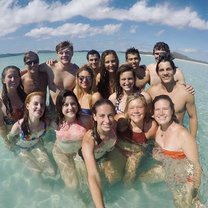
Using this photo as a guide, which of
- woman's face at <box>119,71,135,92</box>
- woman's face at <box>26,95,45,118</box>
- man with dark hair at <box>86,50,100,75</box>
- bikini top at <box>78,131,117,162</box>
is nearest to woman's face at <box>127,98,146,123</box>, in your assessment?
bikini top at <box>78,131,117,162</box>

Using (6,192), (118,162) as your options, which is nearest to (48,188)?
(6,192)

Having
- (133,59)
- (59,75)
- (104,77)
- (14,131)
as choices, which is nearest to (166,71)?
(133,59)

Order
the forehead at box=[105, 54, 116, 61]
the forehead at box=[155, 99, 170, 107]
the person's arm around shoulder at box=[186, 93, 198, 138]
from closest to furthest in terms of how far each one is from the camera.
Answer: the forehead at box=[155, 99, 170, 107] → the person's arm around shoulder at box=[186, 93, 198, 138] → the forehead at box=[105, 54, 116, 61]

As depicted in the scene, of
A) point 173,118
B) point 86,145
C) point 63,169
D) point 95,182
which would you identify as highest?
point 173,118

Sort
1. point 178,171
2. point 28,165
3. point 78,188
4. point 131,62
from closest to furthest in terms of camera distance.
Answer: point 178,171 → point 78,188 → point 28,165 → point 131,62

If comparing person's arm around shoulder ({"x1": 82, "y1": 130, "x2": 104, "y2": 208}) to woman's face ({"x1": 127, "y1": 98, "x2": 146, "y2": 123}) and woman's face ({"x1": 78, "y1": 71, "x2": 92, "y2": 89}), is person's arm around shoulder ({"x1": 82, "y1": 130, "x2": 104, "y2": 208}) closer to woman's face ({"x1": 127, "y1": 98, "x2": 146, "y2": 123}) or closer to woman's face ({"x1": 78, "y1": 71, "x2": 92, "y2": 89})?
woman's face ({"x1": 127, "y1": 98, "x2": 146, "y2": 123})

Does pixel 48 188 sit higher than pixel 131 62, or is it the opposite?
pixel 131 62

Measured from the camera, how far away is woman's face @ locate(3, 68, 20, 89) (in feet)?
15.9

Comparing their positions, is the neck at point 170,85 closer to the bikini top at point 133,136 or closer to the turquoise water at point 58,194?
the bikini top at point 133,136

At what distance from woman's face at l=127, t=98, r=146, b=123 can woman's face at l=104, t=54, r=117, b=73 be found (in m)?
1.35

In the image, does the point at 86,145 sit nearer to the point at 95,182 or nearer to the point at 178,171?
the point at 95,182

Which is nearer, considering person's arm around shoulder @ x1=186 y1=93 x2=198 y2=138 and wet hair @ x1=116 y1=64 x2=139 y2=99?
wet hair @ x1=116 y1=64 x2=139 y2=99

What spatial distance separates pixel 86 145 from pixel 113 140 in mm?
554

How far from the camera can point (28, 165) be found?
5.00 meters
